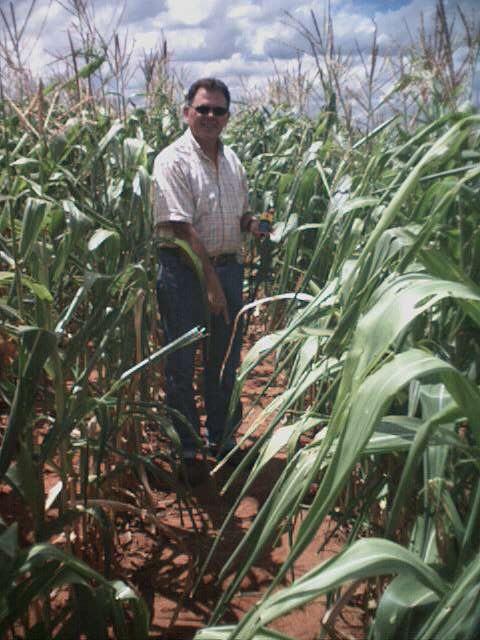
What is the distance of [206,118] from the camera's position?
2.56 m

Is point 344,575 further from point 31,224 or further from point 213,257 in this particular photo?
point 213,257

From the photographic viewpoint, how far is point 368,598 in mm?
1612

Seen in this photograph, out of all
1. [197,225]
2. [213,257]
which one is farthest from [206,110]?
[213,257]

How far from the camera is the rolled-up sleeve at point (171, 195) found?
2.47 meters

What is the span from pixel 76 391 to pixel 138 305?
1.46 ft

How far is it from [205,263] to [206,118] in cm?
53

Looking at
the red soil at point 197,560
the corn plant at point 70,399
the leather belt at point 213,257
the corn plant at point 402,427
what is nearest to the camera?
the corn plant at point 402,427

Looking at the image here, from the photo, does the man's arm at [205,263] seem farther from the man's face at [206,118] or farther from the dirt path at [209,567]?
the dirt path at [209,567]

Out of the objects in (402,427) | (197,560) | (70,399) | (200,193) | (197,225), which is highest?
(200,193)

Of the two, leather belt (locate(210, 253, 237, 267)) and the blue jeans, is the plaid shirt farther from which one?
the blue jeans

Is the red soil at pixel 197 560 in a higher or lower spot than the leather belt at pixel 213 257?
lower

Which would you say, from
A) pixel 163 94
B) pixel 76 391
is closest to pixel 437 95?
pixel 76 391

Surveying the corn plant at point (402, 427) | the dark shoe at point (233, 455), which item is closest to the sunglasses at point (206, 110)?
the corn plant at point (402, 427)

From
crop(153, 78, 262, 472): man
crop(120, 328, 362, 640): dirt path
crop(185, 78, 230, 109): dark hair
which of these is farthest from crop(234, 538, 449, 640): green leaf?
crop(185, 78, 230, 109): dark hair
